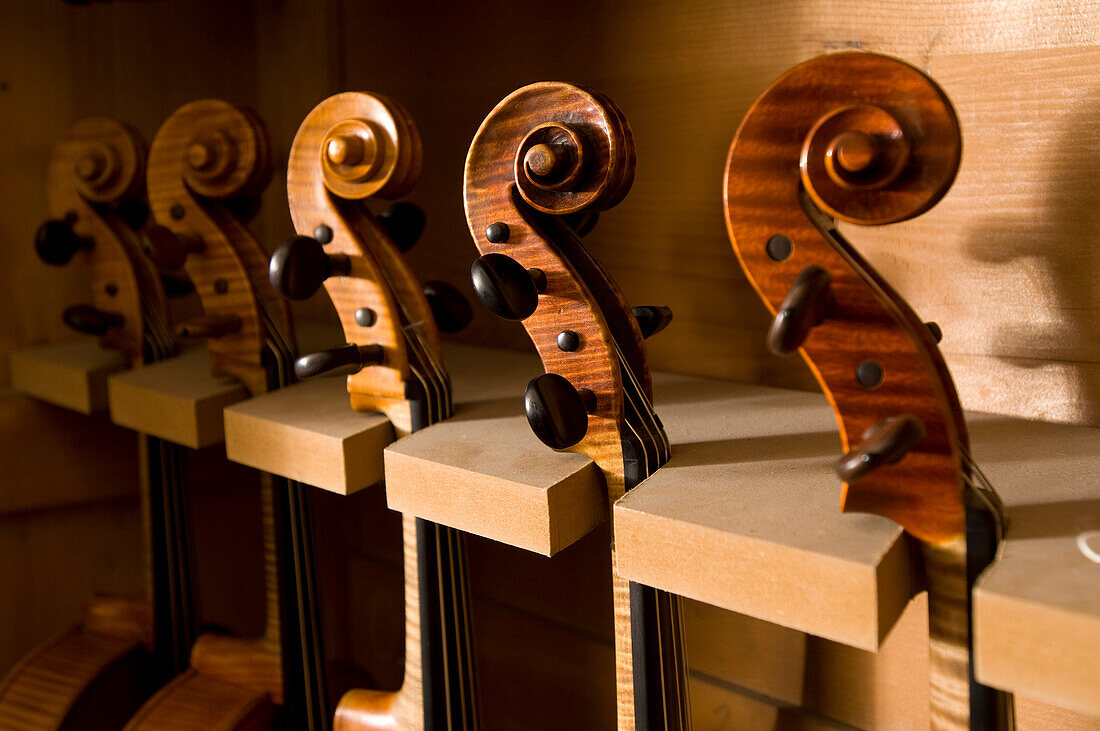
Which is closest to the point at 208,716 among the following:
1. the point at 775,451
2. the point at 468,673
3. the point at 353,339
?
the point at 468,673

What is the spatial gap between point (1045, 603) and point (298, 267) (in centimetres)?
59

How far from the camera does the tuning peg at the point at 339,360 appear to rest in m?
0.78

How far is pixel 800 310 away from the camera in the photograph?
538 mm

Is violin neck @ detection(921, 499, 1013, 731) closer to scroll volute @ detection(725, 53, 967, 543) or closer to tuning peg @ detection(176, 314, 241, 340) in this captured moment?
scroll volute @ detection(725, 53, 967, 543)

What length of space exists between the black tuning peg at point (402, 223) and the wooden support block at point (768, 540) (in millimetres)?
365

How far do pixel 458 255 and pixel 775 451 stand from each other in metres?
0.61

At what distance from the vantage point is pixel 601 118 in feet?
2.20

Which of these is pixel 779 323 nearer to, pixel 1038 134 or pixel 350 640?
pixel 1038 134

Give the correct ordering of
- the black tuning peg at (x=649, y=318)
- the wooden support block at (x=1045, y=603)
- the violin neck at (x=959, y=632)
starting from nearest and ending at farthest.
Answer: the wooden support block at (x=1045, y=603) < the violin neck at (x=959, y=632) < the black tuning peg at (x=649, y=318)

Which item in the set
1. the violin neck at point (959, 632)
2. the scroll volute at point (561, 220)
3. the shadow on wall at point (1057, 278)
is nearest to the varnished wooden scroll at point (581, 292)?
the scroll volute at point (561, 220)

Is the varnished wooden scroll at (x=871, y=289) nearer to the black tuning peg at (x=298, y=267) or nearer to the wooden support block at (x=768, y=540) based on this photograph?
the wooden support block at (x=768, y=540)

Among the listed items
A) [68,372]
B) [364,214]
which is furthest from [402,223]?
[68,372]

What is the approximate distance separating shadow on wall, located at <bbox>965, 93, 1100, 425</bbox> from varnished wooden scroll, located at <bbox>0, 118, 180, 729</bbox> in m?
0.96

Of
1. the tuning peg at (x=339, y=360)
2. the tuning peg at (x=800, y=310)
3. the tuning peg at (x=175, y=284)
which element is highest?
the tuning peg at (x=800, y=310)
